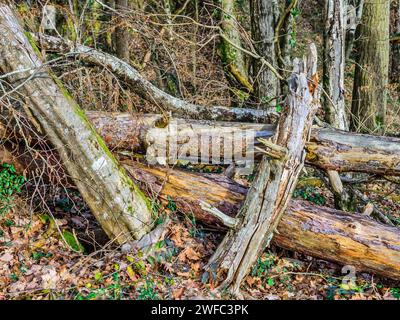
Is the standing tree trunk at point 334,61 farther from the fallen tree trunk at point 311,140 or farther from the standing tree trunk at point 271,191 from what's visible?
the standing tree trunk at point 271,191

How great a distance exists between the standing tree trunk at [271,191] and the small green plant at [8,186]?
2.74 metres

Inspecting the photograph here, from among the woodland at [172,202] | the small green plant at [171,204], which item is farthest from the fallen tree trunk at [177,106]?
the small green plant at [171,204]

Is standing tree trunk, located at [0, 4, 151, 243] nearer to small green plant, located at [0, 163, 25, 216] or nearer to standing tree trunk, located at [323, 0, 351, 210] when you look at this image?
small green plant, located at [0, 163, 25, 216]

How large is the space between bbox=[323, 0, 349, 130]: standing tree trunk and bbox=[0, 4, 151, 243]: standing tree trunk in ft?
12.6

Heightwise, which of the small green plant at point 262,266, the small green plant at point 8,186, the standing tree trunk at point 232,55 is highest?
the standing tree trunk at point 232,55

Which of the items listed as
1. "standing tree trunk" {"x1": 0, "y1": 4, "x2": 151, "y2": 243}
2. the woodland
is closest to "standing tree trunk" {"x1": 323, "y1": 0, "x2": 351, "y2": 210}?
the woodland

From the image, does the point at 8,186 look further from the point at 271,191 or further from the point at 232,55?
the point at 232,55

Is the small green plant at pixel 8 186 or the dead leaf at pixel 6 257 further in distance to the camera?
the small green plant at pixel 8 186

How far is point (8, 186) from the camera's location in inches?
205

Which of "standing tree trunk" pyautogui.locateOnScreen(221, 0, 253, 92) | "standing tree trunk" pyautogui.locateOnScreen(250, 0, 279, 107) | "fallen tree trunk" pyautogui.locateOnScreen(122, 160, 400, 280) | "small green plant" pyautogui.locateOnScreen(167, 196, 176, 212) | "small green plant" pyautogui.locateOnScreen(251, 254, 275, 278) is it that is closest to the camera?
"fallen tree trunk" pyautogui.locateOnScreen(122, 160, 400, 280)

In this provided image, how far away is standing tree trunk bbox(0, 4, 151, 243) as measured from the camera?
14.2 ft

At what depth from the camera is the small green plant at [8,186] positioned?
198 inches

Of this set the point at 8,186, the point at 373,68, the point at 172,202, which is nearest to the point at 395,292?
the point at 172,202

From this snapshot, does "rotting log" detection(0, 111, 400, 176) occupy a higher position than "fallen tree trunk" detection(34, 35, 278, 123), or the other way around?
"fallen tree trunk" detection(34, 35, 278, 123)
